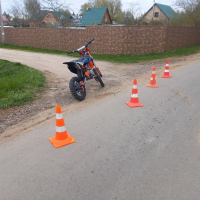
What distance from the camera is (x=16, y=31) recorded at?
22875 mm

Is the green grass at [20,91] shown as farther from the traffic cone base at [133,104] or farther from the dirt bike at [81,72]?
the traffic cone base at [133,104]

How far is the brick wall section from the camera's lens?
583 inches

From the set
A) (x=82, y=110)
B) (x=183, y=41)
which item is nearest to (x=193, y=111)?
(x=82, y=110)

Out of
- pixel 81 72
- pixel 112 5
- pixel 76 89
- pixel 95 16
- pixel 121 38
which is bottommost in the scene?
pixel 76 89

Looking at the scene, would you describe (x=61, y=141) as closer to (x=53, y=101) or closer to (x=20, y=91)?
(x=53, y=101)

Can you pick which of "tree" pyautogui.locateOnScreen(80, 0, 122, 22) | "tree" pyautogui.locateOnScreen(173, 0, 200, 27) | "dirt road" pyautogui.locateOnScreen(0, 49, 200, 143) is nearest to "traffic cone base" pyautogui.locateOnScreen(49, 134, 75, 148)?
"dirt road" pyautogui.locateOnScreen(0, 49, 200, 143)

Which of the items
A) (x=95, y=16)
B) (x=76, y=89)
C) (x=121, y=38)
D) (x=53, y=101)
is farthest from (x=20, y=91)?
(x=95, y=16)

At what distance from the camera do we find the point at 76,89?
5898mm

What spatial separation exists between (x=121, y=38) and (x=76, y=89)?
10.1 meters

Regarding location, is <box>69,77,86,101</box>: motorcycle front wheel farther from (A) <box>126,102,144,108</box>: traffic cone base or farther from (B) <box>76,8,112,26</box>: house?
(B) <box>76,8,112,26</box>: house

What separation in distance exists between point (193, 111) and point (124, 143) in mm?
2503

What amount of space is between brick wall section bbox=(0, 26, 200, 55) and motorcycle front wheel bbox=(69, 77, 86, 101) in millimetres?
9859

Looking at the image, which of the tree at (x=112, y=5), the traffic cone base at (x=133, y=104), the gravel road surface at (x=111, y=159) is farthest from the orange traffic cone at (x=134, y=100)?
the tree at (x=112, y=5)

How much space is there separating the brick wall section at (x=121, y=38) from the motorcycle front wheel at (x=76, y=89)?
9.86 m
